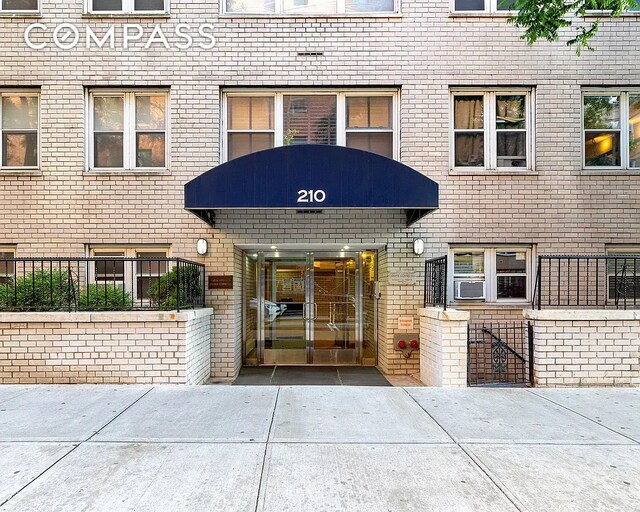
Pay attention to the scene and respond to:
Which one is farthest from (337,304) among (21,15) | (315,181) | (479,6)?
(21,15)

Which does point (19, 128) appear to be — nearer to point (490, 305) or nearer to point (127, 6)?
point (127, 6)

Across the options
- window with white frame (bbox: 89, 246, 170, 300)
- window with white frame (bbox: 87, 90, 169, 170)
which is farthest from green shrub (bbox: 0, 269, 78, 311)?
window with white frame (bbox: 87, 90, 169, 170)

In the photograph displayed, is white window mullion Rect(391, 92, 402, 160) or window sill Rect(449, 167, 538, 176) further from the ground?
white window mullion Rect(391, 92, 402, 160)

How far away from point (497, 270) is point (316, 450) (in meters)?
5.67

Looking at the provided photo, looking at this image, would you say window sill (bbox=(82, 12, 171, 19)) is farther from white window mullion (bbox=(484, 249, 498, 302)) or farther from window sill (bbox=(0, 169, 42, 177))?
white window mullion (bbox=(484, 249, 498, 302))

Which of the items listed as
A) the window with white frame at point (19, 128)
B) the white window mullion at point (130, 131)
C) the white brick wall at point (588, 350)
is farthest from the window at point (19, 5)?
the white brick wall at point (588, 350)

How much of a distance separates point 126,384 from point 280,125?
535 centimetres

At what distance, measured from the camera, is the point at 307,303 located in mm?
9102

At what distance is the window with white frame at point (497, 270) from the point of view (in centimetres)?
804

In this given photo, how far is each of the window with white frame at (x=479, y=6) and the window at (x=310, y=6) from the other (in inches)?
49.6

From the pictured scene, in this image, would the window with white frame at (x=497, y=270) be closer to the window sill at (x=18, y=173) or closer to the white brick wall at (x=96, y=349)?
the white brick wall at (x=96, y=349)

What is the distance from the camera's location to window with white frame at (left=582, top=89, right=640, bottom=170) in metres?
8.09

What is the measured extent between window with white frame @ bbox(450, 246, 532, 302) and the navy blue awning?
2.33 m

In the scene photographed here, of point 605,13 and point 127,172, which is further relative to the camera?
point 605,13
